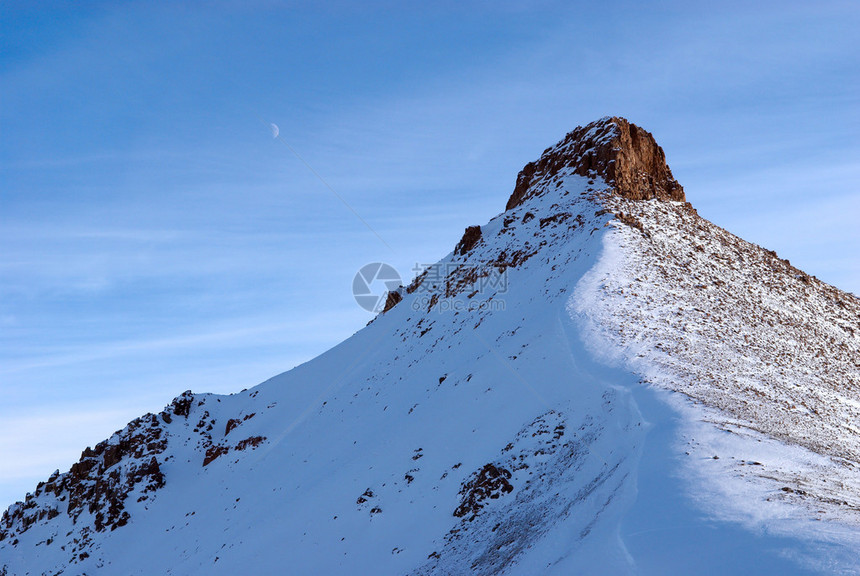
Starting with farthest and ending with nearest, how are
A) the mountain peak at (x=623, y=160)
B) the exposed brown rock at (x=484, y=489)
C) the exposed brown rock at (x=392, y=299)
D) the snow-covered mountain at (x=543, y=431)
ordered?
the exposed brown rock at (x=392, y=299) → the mountain peak at (x=623, y=160) → the exposed brown rock at (x=484, y=489) → the snow-covered mountain at (x=543, y=431)

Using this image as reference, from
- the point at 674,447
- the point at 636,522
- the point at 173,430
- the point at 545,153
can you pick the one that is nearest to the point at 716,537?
the point at 636,522

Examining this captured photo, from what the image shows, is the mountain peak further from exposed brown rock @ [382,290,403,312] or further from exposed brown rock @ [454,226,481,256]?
exposed brown rock @ [382,290,403,312]

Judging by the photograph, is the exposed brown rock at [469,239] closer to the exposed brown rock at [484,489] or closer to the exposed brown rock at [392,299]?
the exposed brown rock at [392,299]

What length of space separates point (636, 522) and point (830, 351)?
2722 cm

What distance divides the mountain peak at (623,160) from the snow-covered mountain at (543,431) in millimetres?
208

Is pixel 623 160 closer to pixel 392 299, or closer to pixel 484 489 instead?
pixel 392 299

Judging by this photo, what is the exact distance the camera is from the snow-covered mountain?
16.7 m

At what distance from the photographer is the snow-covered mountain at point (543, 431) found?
1670cm

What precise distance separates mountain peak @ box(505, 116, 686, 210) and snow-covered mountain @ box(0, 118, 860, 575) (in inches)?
8.2

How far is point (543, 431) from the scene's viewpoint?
2441 centimetres

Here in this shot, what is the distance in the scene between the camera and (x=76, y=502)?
55.0 metres

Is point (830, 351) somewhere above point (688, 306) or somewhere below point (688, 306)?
below

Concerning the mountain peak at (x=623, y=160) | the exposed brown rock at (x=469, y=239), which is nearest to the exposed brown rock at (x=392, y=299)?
the exposed brown rock at (x=469, y=239)

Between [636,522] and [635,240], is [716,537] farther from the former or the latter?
[635,240]
